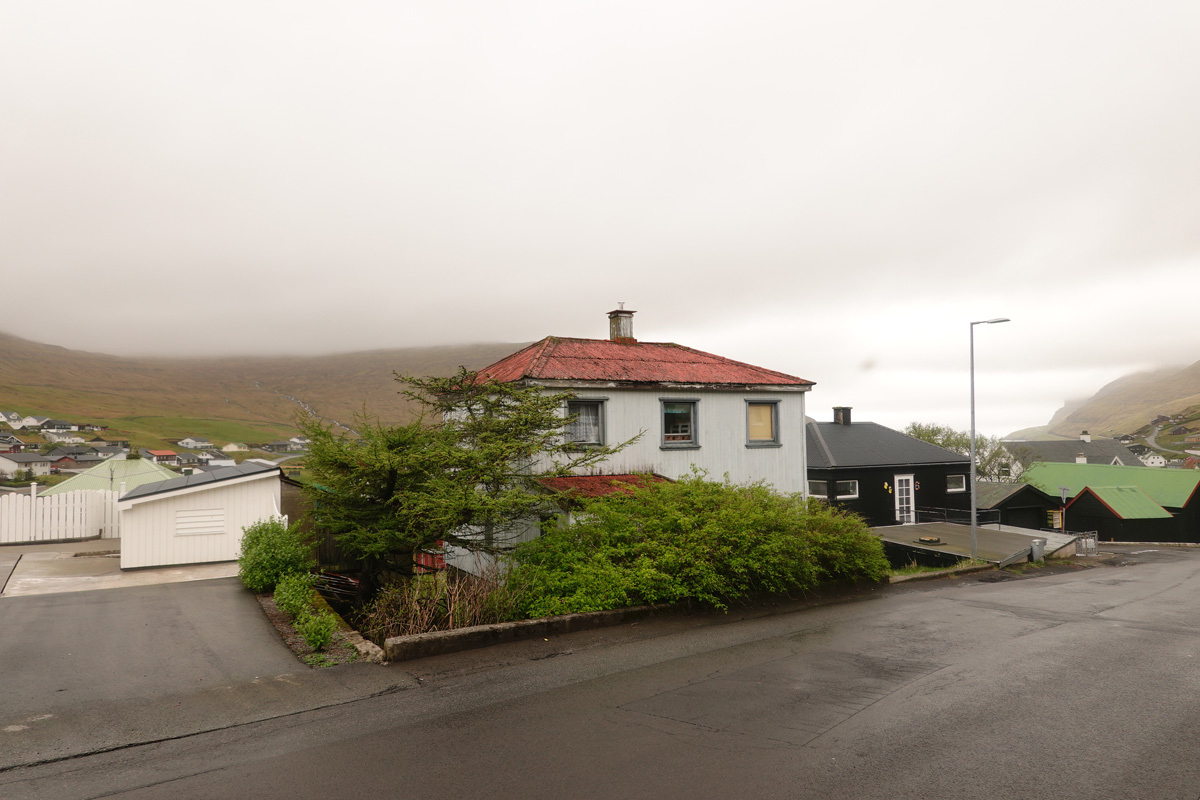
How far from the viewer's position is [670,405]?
2058 cm

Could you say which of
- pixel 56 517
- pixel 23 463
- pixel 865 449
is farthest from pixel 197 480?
pixel 23 463

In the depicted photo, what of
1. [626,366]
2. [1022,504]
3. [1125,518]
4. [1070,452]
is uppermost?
[626,366]

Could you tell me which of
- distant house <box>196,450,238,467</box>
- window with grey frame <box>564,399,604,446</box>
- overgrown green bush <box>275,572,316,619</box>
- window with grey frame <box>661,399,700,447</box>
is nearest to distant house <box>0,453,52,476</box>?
distant house <box>196,450,238,467</box>

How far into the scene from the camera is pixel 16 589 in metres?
14.1

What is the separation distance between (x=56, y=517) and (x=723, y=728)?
2450 centimetres

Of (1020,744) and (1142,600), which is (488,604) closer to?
(1020,744)

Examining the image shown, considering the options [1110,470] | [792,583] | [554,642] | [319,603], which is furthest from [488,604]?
[1110,470]

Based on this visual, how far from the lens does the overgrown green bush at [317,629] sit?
9508mm

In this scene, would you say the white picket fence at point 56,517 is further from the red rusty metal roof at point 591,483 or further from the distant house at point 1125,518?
the distant house at point 1125,518

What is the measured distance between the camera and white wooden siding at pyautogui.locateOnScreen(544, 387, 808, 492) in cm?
1947

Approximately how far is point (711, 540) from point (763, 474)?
986cm

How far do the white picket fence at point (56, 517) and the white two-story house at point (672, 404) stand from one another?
1398 centimetres

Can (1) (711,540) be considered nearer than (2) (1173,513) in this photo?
Yes

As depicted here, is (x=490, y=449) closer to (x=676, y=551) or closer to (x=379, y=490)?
(x=379, y=490)
